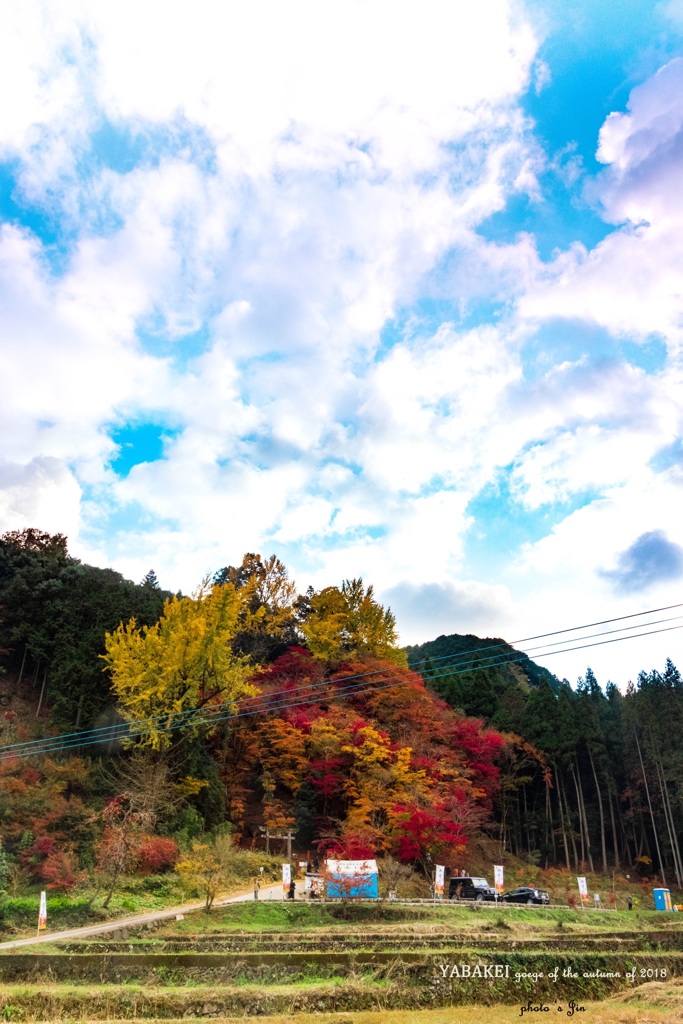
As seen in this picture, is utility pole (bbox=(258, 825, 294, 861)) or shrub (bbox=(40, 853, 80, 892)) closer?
shrub (bbox=(40, 853, 80, 892))

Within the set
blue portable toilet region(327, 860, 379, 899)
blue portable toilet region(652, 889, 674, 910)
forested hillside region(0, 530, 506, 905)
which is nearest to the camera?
blue portable toilet region(327, 860, 379, 899)

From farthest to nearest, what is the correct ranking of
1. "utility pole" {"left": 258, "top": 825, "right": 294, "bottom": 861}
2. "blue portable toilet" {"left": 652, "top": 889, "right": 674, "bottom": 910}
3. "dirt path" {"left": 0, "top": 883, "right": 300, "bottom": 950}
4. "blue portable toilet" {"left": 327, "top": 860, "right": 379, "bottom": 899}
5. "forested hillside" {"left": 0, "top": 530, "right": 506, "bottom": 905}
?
1. "utility pole" {"left": 258, "top": 825, "right": 294, "bottom": 861}
2. "blue portable toilet" {"left": 652, "top": 889, "right": 674, "bottom": 910}
3. "forested hillside" {"left": 0, "top": 530, "right": 506, "bottom": 905}
4. "blue portable toilet" {"left": 327, "top": 860, "right": 379, "bottom": 899}
5. "dirt path" {"left": 0, "top": 883, "right": 300, "bottom": 950}

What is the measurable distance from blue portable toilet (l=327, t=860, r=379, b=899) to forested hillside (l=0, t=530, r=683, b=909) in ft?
6.23

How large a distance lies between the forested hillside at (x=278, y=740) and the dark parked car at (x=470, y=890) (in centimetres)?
104

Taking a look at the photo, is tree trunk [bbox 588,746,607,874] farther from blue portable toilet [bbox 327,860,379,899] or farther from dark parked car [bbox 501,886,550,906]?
blue portable toilet [bbox 327,860,379,899]

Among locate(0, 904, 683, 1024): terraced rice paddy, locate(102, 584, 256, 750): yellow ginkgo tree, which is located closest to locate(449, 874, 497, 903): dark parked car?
locate(102, 584, 256, 750): yellow ginkgo tree

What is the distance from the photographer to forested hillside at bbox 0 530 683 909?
2347 centimetres

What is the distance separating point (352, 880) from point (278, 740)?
41.4ft

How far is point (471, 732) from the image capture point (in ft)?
111

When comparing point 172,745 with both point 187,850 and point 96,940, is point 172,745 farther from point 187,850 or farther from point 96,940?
point 96,940

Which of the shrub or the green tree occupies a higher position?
the green tree

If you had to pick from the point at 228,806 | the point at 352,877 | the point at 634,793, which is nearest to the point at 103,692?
the point at 228,806

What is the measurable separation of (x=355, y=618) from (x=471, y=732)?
9.89 metres

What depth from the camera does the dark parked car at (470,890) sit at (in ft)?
82.0
